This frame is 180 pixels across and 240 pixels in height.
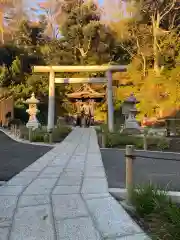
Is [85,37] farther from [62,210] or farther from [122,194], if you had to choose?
[62,210]

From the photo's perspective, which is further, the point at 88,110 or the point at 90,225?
the point at 88,110

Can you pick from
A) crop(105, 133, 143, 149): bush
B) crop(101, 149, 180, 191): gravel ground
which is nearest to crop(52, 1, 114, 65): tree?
crop(105, 133, 143, 149): bush

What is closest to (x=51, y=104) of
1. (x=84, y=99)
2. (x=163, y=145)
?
(x=84, y=99)

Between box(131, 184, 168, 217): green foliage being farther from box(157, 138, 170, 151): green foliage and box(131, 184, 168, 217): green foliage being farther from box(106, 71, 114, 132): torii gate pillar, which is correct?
box(106, 71, 114, 132): torii gate pillar

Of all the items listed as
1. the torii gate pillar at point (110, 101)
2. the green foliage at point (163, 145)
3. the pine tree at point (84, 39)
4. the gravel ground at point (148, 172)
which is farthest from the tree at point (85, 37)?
the gravel ground at point (148, 172)

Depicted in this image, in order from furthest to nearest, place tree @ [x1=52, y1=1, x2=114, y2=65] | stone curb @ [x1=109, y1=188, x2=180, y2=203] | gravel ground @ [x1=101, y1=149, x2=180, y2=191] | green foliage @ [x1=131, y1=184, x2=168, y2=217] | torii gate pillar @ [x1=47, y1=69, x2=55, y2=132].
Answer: tree @ [x1=52, y1=1, x2=114, y2=65], torii gate pillar @ [x1=47, y1=69, x2=55, y2=132], gravel ground @ [x1=101, y1=149, x2=180, y2=191], stone curb @ [x1=109, y1=188, x2=180, y2=203], green foliage @ [x1=131, y1=184, x2=168, y2=217]

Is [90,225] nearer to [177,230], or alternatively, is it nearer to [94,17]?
[177,230]

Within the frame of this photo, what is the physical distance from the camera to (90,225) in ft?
11.4

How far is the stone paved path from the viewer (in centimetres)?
328

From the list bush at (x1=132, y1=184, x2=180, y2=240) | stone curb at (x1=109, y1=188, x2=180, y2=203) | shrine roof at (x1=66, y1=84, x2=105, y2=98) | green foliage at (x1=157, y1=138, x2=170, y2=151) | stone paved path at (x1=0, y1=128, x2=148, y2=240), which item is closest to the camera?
bush at (x1=132, y1=184, x2=180, y2=240)

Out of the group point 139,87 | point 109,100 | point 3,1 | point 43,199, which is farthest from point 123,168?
point 3,1

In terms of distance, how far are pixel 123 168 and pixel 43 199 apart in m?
3.53

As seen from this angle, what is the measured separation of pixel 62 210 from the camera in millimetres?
3969

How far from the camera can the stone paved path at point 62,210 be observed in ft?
10.7
